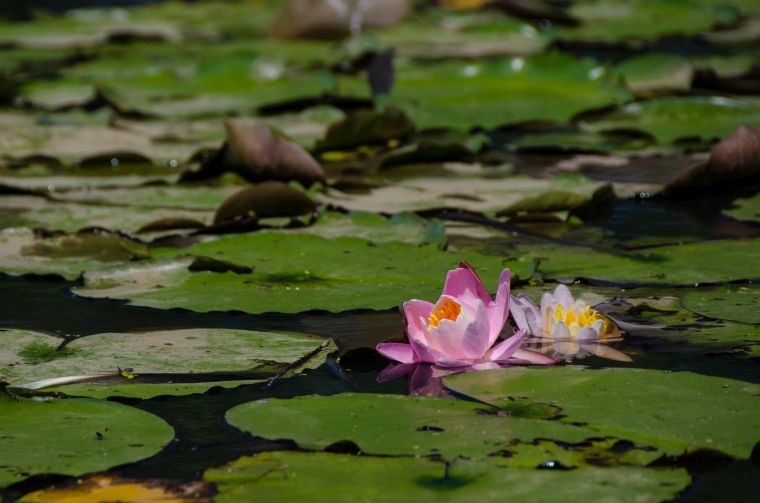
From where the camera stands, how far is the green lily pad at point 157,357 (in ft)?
5.65

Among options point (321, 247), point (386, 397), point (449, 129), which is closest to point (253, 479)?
point (386, 397)

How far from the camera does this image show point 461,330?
68.4 inches

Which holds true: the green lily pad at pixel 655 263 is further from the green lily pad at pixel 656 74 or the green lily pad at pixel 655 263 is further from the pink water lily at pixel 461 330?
the green lily pad at pixel 656 74

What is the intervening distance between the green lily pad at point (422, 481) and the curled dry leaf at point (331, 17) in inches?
174

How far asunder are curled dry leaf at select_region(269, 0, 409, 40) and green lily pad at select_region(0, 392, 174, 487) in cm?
418

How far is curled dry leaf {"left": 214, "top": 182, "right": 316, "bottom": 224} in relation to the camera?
2.69 meters

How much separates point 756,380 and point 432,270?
28.0 inches

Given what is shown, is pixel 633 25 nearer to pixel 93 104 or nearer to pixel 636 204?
pixel 93 104

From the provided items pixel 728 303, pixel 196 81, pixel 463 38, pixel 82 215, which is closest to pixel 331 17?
pixel 463 38

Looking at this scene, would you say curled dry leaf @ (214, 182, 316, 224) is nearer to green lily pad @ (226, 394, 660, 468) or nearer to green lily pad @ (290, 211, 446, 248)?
green lily pad @ (290, 211, 446, 248)

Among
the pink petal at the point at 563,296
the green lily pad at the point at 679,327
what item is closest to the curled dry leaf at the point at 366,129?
the green lily pad at the point at 679,327

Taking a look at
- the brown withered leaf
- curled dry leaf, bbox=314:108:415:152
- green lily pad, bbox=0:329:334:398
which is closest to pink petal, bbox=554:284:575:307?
green lily pad, bbox=0:329:334:398

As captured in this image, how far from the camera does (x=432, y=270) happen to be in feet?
7.45

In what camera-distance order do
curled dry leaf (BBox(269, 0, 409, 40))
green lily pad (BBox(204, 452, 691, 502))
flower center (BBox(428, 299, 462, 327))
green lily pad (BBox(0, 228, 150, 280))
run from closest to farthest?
green lily pad (BBox(204, 452, 691, 502))
flower center (BBox(428, 299, 462, 327))
green lily pad (BBox(0, 228, 150, 280))
curled dry leaf (BBox(269, 0, 409, 40))
